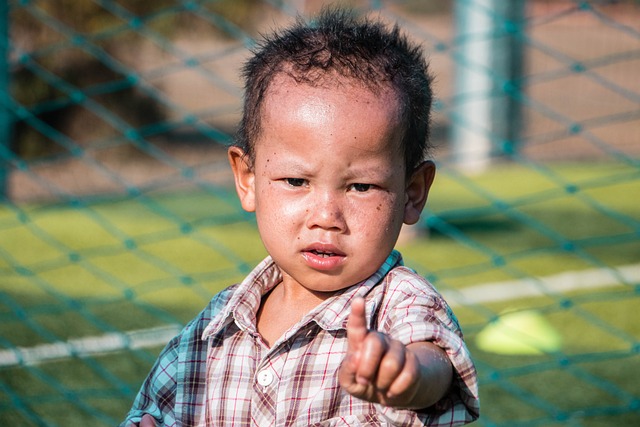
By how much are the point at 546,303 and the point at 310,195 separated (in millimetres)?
2771

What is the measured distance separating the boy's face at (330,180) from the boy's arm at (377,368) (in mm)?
261

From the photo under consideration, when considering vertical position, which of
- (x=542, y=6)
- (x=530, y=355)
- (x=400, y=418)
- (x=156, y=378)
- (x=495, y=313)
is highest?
(x=542, y=6)

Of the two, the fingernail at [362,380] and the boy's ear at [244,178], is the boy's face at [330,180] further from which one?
the fingernail at [362,380]

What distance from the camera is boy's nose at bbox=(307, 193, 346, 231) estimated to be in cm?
138

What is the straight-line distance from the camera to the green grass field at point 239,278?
2.89 m

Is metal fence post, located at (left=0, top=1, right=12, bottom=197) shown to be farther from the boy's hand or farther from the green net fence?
the boy's hand

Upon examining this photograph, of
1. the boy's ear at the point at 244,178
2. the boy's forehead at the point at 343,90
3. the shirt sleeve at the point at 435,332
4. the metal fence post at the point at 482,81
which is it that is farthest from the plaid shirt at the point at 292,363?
the metal fence post at the point at 482,81

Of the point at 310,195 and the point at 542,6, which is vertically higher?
the point at 542,6

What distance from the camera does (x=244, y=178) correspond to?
1596mm

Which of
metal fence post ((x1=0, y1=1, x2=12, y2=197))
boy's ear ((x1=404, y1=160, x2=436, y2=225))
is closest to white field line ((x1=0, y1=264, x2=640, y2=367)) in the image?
metal fence post ((x1=0, y1=1, x2=12, y2=197))

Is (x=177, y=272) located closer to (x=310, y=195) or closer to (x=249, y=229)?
(x=249, y=229)

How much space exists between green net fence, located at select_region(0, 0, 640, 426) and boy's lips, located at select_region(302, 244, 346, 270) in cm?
39

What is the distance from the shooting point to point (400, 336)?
1.30 m

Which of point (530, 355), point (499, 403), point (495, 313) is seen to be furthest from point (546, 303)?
point (499, 403)
